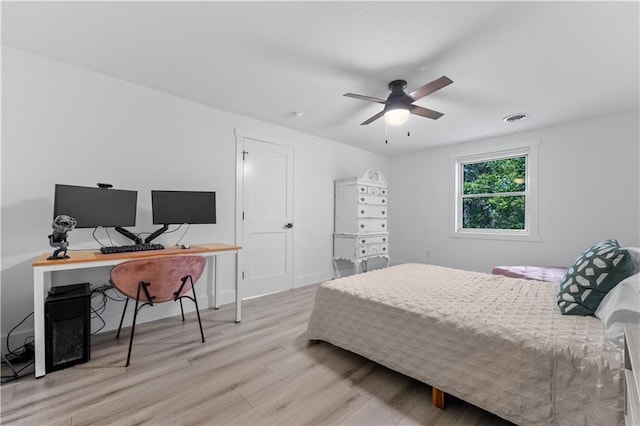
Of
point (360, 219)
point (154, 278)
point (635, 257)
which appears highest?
point (360, 219)

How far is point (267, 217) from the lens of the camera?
369 centimetres

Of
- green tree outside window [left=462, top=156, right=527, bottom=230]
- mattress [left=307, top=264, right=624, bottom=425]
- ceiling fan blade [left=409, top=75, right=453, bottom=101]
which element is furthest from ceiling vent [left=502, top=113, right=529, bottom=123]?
mattress [left=307, top=264, right=624, bottom=425]

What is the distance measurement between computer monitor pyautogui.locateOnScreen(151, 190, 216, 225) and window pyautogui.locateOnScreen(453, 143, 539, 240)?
388 cm

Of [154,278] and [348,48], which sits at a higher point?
[348,48]

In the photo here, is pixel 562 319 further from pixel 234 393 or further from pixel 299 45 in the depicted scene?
pixel 299 45

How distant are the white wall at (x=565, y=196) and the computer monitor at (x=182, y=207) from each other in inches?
148

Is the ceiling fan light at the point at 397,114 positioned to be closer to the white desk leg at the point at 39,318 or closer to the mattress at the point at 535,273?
the mattress at the point at 535,273

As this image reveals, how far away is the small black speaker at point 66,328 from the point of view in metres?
1.82

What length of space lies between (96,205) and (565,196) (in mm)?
5216

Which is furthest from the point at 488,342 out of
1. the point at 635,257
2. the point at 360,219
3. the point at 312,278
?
the point at 312,278

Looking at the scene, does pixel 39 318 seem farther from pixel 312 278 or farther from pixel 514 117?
pixel 514 117

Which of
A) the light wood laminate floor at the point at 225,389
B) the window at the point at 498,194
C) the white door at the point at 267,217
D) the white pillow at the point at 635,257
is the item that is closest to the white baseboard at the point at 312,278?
the white door at the point at 267,217

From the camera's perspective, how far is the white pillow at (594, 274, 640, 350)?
1187 mm

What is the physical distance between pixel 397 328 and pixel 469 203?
11.7 feet
